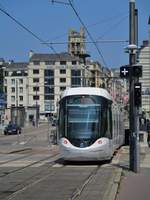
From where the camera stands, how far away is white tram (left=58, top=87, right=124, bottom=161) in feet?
84.3

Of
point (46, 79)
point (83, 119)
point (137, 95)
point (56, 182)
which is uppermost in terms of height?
point (46, 79)

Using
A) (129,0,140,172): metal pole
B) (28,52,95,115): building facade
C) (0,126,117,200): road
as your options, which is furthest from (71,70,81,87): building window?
(129,0,140,172): metal pole

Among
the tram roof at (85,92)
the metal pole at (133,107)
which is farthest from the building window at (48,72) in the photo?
the metal pole at (133,107)

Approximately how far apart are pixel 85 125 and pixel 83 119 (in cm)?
28

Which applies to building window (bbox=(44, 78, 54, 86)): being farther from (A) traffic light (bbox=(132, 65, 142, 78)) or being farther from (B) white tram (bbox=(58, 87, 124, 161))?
(A) traffic light (bbox=(132, 65, 142, 78))

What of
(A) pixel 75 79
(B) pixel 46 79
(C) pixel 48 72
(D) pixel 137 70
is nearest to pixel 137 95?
(D) pixel 137 70

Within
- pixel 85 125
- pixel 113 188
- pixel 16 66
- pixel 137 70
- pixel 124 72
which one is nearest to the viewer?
pixel 113 188

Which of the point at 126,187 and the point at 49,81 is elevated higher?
the point at 49,81

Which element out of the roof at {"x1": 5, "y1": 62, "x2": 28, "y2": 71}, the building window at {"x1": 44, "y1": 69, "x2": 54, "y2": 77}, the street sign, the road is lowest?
the road

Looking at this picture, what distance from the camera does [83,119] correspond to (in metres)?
26.3

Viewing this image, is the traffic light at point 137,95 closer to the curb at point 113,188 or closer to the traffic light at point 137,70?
the traffic light at point 137,70

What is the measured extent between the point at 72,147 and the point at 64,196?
10.5 meters

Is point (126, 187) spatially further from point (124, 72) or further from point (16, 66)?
point (16, 66)

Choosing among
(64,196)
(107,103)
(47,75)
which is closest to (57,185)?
(64,196)
